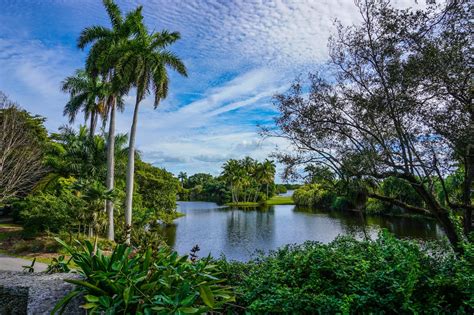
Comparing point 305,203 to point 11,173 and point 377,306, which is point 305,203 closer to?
point 11,173

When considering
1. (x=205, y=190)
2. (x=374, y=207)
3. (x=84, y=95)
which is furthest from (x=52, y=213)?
(x=205, y=190)

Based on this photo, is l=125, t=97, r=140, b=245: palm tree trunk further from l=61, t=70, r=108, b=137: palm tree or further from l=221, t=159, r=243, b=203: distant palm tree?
l=221, t=159, r=243, b=203: distant palm tree

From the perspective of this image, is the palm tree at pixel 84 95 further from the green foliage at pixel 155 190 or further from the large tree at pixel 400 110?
the large tree at pixel 400 110

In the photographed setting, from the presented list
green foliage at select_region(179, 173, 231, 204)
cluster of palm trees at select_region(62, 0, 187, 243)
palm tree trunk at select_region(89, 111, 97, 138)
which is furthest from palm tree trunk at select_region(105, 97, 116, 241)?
green foliage at select_region(179, 173, 231, 204)

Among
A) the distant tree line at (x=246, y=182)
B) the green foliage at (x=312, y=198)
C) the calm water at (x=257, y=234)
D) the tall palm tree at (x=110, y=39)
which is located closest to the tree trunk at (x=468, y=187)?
the calm water at (x=257, y=234)

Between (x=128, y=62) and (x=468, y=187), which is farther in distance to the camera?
(x=128, y=62)


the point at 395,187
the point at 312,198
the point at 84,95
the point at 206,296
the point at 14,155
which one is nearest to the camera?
the point at 206,296

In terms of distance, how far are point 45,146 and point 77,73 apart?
661 cm

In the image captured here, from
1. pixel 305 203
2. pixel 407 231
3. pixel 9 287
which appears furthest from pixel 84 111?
pixel 305 203

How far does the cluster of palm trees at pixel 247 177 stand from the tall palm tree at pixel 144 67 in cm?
4501

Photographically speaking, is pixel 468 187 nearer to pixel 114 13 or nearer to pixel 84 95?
pixel 114 13

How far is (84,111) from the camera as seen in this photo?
24.1 meters

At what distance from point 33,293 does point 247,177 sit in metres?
62.2

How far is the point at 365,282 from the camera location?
3.18 meters
